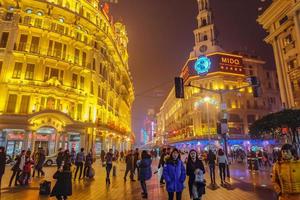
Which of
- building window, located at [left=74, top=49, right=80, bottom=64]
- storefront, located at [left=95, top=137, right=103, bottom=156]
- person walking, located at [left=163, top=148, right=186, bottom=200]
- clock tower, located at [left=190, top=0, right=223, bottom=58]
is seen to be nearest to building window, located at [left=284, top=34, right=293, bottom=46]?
clock tower, located at [left=190, top=0, right=223, bottom=58]

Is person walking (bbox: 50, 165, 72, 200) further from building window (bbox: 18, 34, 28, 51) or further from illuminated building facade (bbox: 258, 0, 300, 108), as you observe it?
illuminated building facade (bbox: 258, 0, 300, 108)

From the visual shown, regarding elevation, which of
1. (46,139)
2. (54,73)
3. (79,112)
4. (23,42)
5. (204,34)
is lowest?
(46,139)

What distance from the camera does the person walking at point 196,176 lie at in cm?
599

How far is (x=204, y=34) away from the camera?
6775 centimetres

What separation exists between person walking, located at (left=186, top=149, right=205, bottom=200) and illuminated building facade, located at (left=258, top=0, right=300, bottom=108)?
31680 millimetres

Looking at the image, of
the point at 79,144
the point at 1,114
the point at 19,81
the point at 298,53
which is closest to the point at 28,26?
the point at 19,81

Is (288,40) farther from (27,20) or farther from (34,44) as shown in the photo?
(27,20)

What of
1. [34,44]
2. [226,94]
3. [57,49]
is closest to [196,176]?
[57,49]

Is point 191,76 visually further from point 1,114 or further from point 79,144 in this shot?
point 1,114

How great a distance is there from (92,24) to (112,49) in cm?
848

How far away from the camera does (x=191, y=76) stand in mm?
62469

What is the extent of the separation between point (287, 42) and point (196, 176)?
119 ft

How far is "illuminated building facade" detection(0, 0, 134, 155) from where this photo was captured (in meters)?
26.0

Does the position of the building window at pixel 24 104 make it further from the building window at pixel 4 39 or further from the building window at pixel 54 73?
the building window at pixel 4 39
